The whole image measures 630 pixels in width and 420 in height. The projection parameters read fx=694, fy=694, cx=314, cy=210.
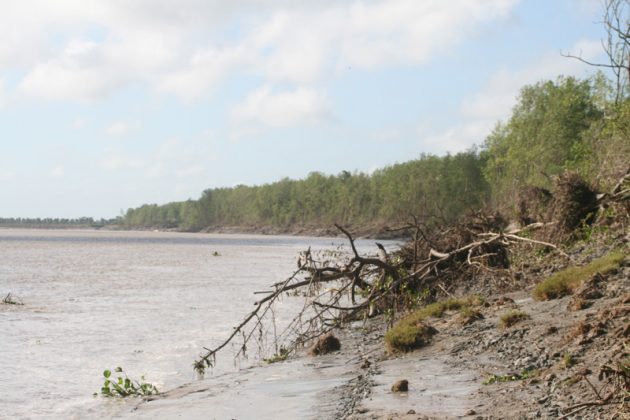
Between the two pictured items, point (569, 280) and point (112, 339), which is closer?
point (569, 280)

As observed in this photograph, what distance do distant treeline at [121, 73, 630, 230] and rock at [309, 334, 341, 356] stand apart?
6.67m

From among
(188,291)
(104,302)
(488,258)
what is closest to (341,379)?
(488,258)

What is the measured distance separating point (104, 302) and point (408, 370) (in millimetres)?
17095

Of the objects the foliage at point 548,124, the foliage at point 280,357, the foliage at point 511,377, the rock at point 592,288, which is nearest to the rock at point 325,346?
the foliage at point 280,357

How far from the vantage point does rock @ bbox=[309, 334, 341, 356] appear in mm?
12961

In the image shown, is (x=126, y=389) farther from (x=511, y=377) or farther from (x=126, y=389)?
(x=511, y=377)

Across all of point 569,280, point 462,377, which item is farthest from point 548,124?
point 462,377

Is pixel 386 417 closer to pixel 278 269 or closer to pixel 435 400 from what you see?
pixel 435 400

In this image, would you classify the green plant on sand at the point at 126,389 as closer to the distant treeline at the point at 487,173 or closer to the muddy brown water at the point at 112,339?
the muddy brown water at the point at 112,339

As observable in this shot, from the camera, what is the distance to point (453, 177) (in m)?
106

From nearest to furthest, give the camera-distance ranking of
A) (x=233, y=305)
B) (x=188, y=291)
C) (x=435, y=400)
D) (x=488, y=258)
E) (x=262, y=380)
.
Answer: (x=435, y=400) < (x=262, y=380) < (x=488, y=258) < (x=233, y=305) < (x=188, y=291)

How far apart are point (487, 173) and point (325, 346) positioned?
6716 centimetres

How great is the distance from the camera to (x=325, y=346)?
13.0 metres

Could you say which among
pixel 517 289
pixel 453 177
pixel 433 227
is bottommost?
pixel 517 289
